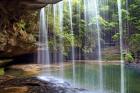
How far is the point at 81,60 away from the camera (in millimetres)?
28828

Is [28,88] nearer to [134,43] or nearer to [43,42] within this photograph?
[43,42]

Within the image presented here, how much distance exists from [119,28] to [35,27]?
40.5 ft

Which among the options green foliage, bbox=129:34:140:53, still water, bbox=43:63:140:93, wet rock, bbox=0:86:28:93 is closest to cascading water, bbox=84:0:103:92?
green foliage, bbox=129:34:140:53

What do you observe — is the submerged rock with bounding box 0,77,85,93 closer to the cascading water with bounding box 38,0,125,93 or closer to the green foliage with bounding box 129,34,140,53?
the cascading water with bounding box 38,0,125,93

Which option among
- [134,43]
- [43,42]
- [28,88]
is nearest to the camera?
[28,88]

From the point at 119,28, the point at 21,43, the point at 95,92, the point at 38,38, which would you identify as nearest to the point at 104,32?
the point at 119,28

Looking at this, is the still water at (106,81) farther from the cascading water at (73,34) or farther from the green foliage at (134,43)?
the green foliage at (134,43)

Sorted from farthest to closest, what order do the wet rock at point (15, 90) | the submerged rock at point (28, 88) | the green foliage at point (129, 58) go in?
the green foliage at point (129, 58)
the submerged rock at point (28, 88)
the wet rock at point (15, 90)

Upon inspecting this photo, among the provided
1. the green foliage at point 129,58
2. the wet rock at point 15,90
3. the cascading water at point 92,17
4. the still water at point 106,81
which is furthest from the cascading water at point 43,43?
the wet rock at point 15,90

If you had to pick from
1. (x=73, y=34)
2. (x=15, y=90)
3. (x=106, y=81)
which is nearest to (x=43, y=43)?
(x=73, y=34)

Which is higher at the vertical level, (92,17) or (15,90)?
(92,17)

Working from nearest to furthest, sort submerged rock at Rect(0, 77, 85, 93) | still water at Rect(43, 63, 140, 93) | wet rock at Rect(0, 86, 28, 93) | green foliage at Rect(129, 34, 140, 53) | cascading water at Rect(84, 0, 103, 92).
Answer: wet rock at Rect(0, 86, 28, 93) < submerged rock at Rect(0, 77, 85, 93) < still water at Rect(43, 63, 140, 93) < green foliage at Rect(129, 34, 140, 53) < cascading water at Rect(84, 0, 103, 92)

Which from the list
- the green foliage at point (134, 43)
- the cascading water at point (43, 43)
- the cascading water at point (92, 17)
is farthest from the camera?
the cascading water at point (92, 17)

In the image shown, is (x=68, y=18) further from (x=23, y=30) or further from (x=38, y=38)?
(x=23, y=30)
